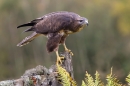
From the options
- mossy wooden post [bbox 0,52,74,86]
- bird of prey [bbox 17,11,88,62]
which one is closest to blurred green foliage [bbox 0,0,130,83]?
bird of prey [bbox 17,11,88,62]

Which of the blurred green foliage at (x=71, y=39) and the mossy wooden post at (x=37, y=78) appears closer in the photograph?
the mossy wooden post at (x=37, y=78)

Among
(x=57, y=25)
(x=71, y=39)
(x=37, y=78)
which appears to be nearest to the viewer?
(x=37, y=78)

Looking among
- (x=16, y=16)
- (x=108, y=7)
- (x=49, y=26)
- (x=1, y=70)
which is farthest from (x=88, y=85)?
(x=108, y=7)

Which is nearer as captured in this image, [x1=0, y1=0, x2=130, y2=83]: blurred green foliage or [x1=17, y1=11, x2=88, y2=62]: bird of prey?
[x1=17, y1=11, x2=88, y2=62]: bird of prey

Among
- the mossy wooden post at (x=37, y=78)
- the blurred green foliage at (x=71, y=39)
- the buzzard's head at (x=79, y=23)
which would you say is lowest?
the mossy wooden post at (x=37, y=78)

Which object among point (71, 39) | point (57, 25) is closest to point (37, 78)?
point (57, 25)

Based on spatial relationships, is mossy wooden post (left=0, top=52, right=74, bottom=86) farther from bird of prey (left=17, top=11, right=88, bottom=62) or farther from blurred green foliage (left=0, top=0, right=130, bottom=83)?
blurred green foliage (left=0, top=0, right=130, bottom=83)

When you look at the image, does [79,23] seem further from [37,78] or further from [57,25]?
[37,78]

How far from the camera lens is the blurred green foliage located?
3228 centimetres

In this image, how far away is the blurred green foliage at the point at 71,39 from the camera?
106 feet

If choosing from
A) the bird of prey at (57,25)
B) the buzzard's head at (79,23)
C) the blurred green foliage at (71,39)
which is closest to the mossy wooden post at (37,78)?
the bird of prey at (57,25)

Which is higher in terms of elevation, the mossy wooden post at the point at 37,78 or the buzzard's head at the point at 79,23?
the buzzard's head at the point at 79,23

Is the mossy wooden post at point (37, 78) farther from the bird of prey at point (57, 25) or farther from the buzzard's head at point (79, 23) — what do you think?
the buzzard's head at point (79, 23)

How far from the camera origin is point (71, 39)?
106ft
